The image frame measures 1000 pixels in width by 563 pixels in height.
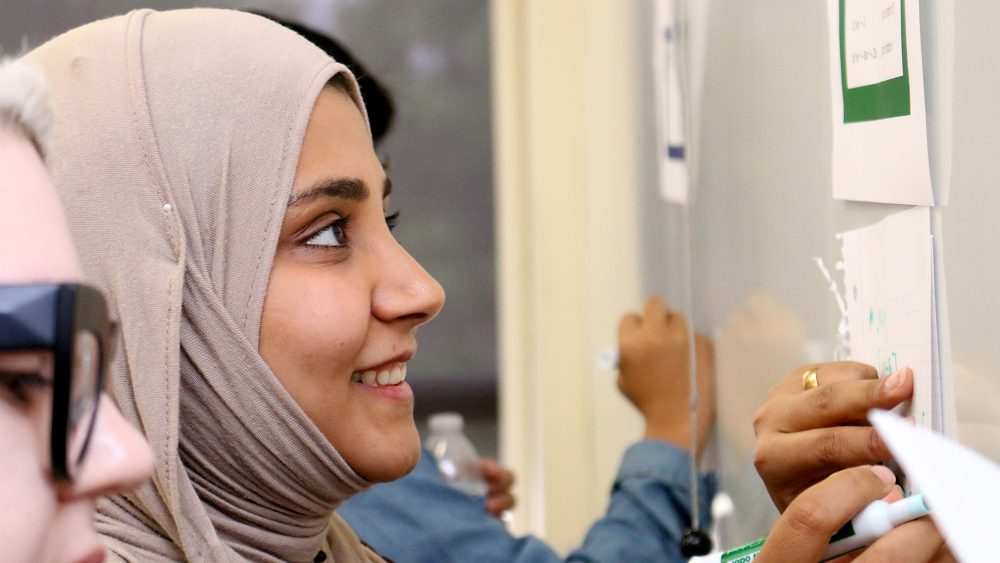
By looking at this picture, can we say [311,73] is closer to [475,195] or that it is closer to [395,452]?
[395,452]

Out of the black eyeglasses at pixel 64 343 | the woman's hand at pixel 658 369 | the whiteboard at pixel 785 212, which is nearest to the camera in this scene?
the black eyeglasses at pixel 64 343

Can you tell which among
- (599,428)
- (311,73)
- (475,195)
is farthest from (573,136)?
(311,73)

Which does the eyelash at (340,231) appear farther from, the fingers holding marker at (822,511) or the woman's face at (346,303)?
the fingers holding marker at (822,511)

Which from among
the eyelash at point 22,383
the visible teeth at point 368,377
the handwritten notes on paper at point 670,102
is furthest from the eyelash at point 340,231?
the handwritten notes on paper at point 670,102

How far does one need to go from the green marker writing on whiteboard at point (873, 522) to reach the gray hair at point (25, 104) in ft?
1.82

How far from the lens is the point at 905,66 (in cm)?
69

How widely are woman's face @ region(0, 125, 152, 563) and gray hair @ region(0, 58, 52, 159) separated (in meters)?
0.01

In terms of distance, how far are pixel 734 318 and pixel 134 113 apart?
70cm

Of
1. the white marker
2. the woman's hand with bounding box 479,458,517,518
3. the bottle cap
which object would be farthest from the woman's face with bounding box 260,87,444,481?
the bottle cap

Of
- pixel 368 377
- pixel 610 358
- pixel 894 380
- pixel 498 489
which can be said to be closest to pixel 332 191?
pixel 368 377

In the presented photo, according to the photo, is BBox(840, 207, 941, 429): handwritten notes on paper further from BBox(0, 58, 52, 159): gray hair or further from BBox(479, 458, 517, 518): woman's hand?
BBox(479, 458, 517, 518): woman's hand

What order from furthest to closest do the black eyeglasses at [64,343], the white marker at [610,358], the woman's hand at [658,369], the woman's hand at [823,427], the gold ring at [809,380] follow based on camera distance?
the white marker at [610,358] < the woman's hand at [658,369] < the gold ring at [809,380] < the woman's hand at [823,427] < the black eyeglasses at [64,343]

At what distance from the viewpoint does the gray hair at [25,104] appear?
0.55m

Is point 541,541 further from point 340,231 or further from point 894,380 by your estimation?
point 894,380
